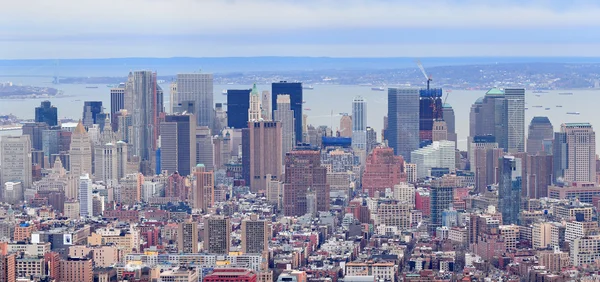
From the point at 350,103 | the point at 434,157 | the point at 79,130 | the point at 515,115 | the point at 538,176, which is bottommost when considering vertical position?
the point at 538,176

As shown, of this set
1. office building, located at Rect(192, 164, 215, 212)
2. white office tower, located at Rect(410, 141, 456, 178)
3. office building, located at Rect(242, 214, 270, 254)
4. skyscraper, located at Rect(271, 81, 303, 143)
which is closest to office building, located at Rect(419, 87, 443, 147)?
white office tower, located at Rect(410, 141, 456, 178)

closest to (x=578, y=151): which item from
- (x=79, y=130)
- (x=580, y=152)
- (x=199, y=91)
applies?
(x=580, y=152)

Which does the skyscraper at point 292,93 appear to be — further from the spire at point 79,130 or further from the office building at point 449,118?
the spire at point 79,130

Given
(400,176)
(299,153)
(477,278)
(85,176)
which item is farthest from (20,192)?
(477,278)

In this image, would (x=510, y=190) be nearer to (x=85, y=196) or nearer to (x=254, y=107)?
(x=85, y=196)

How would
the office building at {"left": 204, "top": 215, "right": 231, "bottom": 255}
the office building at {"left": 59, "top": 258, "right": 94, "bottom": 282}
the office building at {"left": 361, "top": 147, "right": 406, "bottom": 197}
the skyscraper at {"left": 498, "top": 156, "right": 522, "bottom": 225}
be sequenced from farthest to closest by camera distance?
the office building at {"left": 361, "top": 147, "right": 406, "bottom": 197}
the skyscraper at {"left": 498, "top": 156, "right": 522, "bottom": 225}
the office building at {"left": 204, "top": 215, "right": 231, "bottom": 255}
the office building at {"left": 59, "top": 258, "right": 94, "bottom": 282}

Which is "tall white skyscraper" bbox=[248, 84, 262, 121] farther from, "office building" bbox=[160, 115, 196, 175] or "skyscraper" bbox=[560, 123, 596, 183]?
→ "skyscraper" bbox=[560, 123, 596, 183]
